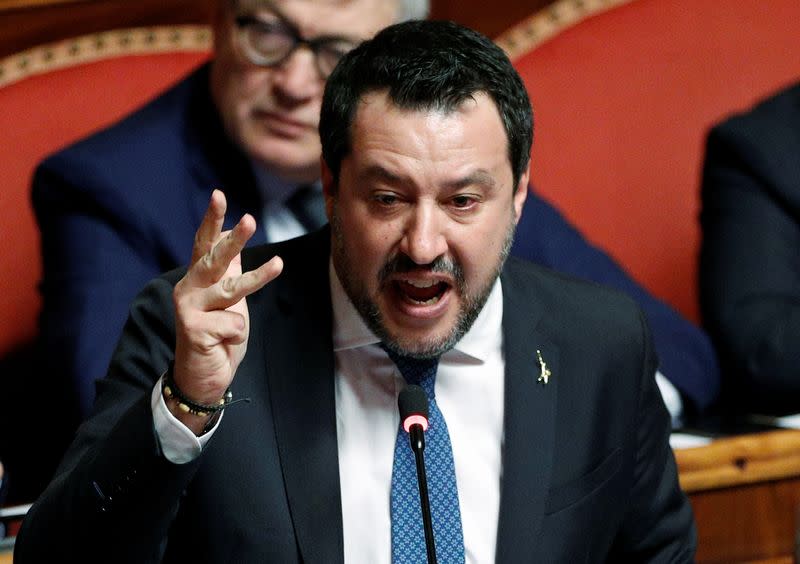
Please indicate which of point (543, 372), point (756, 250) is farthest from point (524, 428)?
point (756, 250)

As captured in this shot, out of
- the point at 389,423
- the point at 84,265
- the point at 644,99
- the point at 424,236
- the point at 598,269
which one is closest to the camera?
the point at 424,236

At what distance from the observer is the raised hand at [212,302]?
3.62ft

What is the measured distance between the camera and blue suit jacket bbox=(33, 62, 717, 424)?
177 centimetres

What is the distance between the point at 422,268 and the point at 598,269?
0.79 m

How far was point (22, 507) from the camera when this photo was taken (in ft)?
5.22

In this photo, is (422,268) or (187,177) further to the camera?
(187,177)

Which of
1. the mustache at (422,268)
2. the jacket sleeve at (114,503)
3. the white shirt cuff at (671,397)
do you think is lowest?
the white shirt cuff at (671,397)

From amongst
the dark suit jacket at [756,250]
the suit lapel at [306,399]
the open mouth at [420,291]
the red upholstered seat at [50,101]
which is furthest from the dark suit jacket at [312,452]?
the red upholstered seat at [50,101]

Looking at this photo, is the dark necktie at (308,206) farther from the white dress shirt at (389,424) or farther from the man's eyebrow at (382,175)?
the man's eyebrow at (382,175)

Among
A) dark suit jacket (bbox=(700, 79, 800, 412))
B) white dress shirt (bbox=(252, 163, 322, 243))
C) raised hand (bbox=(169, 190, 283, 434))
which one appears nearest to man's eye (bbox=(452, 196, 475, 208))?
raised hand (bbox=(169, 190, 283, 434))

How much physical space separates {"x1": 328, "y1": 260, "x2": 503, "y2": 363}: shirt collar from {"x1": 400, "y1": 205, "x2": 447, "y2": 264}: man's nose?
0.39ft

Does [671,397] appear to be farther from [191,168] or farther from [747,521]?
[191,168]

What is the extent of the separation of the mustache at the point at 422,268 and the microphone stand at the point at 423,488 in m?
0.19

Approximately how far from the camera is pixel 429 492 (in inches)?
53.2
